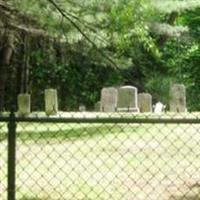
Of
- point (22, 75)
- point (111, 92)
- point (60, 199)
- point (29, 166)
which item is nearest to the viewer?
point (60, 199)

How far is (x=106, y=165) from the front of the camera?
1011 centimetres

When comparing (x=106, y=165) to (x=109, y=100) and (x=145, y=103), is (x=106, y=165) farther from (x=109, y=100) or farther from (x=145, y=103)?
(x=145, y=103)

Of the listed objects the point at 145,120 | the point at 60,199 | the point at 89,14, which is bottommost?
the point at 60,199

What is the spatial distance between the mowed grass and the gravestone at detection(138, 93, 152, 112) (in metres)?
5.92

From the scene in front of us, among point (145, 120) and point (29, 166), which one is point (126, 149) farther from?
point (145, 120)

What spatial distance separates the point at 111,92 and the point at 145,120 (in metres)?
14.0

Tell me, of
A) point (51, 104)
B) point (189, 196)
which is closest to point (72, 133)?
point (51, 104)

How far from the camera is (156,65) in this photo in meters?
29.2

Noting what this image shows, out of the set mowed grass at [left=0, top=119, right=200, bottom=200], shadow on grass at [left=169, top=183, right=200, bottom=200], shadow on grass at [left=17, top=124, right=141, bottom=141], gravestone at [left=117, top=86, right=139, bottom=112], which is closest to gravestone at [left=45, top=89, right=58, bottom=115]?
gravestone at [left=117, top=86, right=139, bottom=112]

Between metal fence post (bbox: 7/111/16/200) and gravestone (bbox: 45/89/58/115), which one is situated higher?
gravestone (bbox: 45/89/58/115)

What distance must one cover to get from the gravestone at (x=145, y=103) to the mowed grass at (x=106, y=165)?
19.4 ft

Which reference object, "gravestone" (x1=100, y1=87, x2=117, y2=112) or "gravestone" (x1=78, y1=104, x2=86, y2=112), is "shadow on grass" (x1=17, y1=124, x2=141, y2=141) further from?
"gravestone" (x1=78, y1=104, x2=86, y2=112)

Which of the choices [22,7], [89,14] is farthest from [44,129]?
[89,14]

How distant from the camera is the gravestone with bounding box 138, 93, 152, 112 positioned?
20.2 meters
